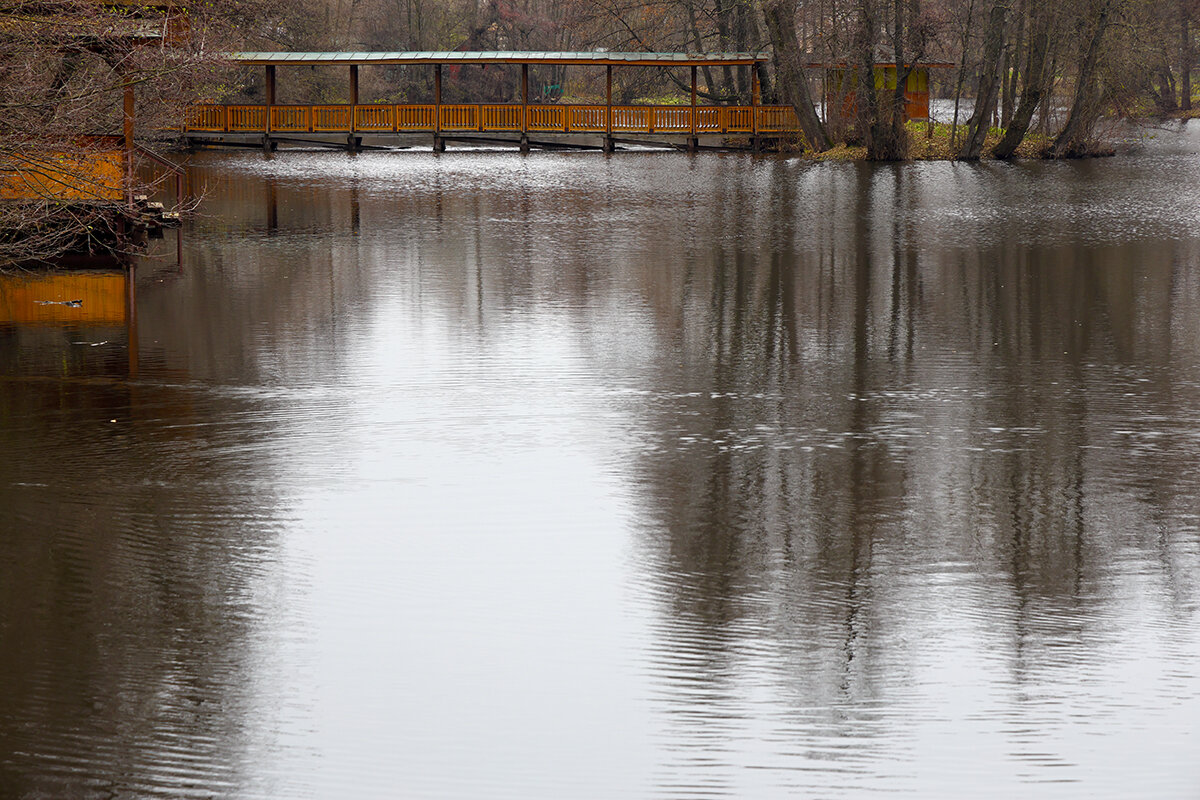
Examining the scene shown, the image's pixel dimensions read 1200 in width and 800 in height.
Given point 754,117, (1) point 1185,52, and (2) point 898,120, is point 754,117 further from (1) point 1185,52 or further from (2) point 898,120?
(1) point 1185,52

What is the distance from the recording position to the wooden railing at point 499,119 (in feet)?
141

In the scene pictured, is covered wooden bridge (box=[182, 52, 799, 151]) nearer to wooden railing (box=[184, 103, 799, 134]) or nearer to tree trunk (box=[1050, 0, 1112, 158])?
wooden railing (box=[184, 103, 799, 134])

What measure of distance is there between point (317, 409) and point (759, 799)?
5.99 metres

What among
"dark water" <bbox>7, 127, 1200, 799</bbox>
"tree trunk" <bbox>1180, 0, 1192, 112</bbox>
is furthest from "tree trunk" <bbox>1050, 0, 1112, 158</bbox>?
"tree trunk" <bbox>1180, 0, 1192, 112</bbox>

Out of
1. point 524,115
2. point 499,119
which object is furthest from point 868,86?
point 499,119

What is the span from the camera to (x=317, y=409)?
9969mm

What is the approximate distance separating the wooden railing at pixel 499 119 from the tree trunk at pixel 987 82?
5.88 m

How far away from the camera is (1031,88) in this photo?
131 feet

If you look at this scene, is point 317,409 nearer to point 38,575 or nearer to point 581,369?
point 581,369

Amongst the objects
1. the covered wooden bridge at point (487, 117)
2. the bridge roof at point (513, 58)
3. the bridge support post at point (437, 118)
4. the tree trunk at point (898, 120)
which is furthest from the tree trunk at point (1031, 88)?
the bridge support post at point (437, 118)

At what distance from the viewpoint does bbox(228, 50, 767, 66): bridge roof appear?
1667 inches

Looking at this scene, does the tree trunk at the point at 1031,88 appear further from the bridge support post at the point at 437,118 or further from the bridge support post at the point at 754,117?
the bridge support post at the point at 437,118

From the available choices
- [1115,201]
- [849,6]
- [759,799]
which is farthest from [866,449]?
[849,6]

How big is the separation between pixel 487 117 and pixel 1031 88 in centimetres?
1609
